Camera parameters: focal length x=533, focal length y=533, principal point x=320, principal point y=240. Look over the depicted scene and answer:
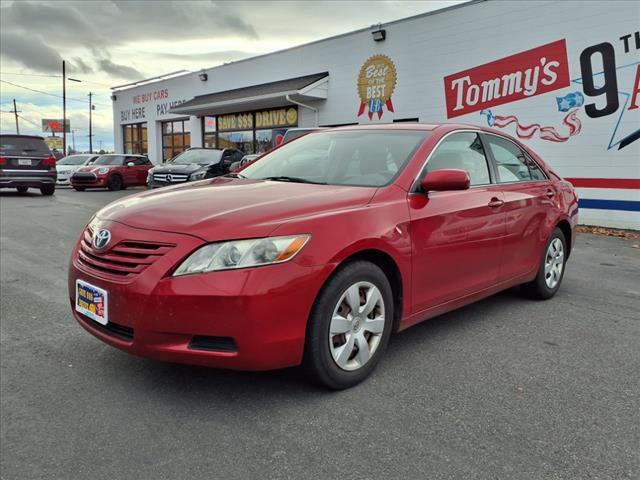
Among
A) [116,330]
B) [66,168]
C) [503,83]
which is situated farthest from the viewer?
[66,168]

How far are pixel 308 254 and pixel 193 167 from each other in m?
12.3

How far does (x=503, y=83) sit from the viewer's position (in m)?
12.1

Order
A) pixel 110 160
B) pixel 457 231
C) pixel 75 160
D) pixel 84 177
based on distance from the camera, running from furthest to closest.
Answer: pixel 75 160
pixel 110 160
pixel 84 177
pixel 457 231

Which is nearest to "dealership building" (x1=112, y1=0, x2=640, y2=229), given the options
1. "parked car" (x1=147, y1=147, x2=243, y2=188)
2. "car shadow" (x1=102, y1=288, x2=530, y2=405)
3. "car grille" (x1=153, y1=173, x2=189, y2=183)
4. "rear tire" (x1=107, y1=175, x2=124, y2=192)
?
"parked car" (x1=147, y1=147, x2=243, y2=188)

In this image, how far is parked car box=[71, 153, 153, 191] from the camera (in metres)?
18.8

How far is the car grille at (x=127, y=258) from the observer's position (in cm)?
267

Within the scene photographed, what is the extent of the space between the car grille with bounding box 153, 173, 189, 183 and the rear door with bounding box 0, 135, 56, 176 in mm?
4046

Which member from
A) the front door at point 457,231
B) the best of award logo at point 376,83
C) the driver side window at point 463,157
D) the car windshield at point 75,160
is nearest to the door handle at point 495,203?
the front door at point 457,231

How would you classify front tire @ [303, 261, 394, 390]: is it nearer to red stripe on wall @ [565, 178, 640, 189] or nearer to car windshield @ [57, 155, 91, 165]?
red stripe on wall @ [565, 178, 640, 189]

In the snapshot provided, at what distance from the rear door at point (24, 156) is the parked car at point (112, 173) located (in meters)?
2.48

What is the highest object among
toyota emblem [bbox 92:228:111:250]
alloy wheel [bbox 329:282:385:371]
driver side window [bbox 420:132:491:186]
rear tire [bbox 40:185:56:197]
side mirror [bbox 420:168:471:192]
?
rear tire [bbox 40:185:56:197]

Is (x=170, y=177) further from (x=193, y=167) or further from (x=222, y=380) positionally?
(x=222, y=380)

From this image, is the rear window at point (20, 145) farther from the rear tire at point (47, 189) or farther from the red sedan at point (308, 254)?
the red sedan at point (308, 254)

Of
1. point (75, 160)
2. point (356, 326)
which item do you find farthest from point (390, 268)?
point (75, 160)
